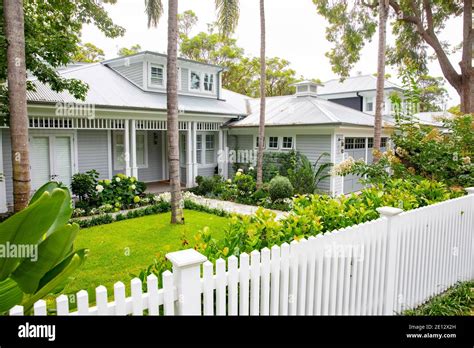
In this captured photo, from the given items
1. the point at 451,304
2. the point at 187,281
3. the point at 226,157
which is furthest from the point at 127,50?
the point at 187,281

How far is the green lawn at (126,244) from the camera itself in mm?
5695

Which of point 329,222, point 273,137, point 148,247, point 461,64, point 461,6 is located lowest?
point 148,247

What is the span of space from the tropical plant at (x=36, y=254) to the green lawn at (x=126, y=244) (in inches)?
108

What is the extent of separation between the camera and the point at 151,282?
2201mm

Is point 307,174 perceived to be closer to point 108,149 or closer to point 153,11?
point 153,11

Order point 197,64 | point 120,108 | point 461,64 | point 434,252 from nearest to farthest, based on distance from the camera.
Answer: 1. point 434,252
2. point 120,108
3. point 461,64
4. point 197,64

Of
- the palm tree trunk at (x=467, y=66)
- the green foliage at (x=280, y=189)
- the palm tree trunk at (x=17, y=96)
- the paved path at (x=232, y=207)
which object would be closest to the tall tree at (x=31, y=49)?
the palm tree trunk at (x=17, y=96)

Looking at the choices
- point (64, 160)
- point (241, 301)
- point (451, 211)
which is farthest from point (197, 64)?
point (241, 301)

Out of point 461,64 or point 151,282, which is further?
point 461,64

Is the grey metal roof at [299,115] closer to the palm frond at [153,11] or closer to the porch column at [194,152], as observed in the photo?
the porch column at [194,152]

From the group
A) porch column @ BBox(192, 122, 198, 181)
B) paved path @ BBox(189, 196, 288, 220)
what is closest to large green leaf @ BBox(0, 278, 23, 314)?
paved path @ BBox(189, 196, 288, 220)

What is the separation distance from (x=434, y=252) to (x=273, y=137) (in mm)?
11348

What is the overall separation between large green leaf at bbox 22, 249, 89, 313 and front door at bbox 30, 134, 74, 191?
10754mm
